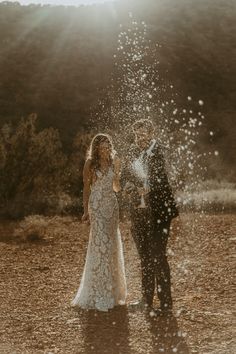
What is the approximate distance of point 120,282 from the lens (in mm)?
6117

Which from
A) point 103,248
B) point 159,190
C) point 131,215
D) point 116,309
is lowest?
point 116,309

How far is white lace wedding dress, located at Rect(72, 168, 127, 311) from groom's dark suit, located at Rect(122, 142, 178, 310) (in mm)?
340

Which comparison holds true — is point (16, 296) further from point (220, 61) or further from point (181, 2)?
point (181, 2)

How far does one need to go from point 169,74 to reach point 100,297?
28.2 m

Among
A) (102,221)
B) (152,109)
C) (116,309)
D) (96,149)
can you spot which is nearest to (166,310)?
(116,309)

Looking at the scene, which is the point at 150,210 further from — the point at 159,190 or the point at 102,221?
the point at 102,221

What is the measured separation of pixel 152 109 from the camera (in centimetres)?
3092

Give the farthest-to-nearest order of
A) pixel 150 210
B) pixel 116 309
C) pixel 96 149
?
pixel 96 149 < pixel 116 309 < pixel 150 210

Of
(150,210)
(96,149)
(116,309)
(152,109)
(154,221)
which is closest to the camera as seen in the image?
(154,221)

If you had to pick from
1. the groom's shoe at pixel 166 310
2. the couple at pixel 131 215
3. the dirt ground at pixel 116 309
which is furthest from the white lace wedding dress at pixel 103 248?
the groom's shoe at pixel 166 310

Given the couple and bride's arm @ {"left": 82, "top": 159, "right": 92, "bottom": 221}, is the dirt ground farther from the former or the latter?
bride's arm @ {"left": 82, "top": 159, "right": 92, "bottom": 221}

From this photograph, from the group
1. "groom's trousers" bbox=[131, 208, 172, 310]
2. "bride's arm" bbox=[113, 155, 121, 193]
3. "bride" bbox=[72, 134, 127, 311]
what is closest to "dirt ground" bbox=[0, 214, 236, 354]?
"groom's trousers" bbox=[131, 208, 172, 310]

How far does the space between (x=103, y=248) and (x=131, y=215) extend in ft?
1.67

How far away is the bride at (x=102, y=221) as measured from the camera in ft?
19.9
